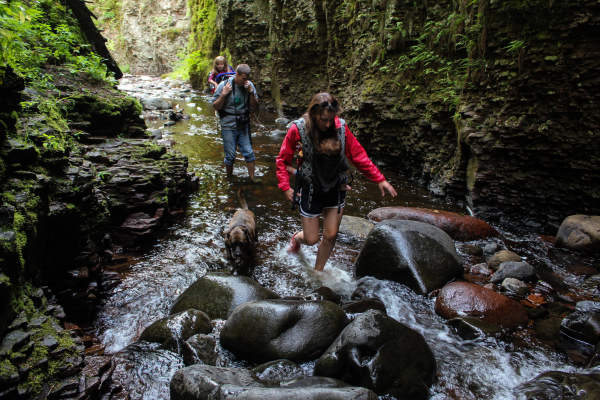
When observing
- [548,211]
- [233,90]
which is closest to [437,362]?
[548,211]

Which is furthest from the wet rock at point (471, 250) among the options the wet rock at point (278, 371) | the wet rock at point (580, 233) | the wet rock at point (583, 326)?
the wet rock at point (278, 371)

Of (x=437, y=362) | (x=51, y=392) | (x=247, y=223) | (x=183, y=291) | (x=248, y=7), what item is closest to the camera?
(x=51, y=392)

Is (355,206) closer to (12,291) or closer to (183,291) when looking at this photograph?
(183,291)

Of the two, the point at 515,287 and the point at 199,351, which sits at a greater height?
the point at 515,287

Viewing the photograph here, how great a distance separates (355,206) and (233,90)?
3.50 metres

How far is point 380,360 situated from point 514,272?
9.12 ft

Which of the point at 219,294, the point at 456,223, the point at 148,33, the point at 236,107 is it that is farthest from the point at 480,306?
the point at 148,33

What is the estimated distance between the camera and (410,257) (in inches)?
176

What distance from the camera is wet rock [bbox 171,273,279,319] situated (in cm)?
370

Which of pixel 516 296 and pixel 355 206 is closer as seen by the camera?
pixel 516 296

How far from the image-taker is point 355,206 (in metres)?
7.07

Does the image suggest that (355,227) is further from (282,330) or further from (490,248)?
(282,330)

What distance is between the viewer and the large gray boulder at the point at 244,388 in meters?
2.21

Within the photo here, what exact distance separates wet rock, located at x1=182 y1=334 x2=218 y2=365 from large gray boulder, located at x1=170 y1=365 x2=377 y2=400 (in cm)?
38
